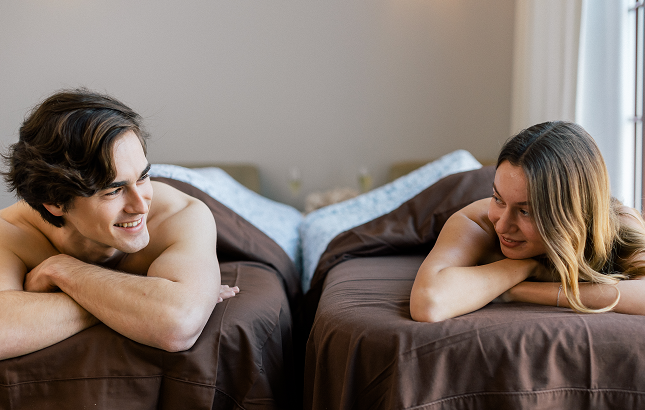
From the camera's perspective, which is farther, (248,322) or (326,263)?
(326,263)

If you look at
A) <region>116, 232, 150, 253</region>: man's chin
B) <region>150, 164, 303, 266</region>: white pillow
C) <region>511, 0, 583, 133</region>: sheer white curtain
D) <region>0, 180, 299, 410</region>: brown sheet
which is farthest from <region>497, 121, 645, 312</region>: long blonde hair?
<region>511, 0, 583, 133</region>: sheer white curtain

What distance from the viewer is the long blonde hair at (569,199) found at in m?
1.16

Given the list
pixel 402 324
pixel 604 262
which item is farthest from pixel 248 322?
pixel 604 262

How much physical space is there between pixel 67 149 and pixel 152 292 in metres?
0.40

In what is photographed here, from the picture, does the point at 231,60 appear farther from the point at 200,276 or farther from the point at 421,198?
the point at 200,276

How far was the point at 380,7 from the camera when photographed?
3.29 m

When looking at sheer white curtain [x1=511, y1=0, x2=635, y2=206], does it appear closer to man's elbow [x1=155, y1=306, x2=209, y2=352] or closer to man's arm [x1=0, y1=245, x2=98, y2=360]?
man's elbow [x1=155, y1=306, x2=209, y2=352]

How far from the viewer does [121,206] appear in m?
1.25

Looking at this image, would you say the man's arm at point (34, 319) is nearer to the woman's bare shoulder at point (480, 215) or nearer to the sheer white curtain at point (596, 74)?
the woman's bare shoulder at point (480, 215)

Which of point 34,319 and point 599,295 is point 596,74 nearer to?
point 599,295

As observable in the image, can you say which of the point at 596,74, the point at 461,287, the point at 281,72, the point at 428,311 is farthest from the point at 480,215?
the point at 281,72

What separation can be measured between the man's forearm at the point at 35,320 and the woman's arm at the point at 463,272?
2.59 feet

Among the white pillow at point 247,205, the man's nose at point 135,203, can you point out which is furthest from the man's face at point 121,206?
the white pillow at point 247,205

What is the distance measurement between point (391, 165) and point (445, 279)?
2.31 metres
